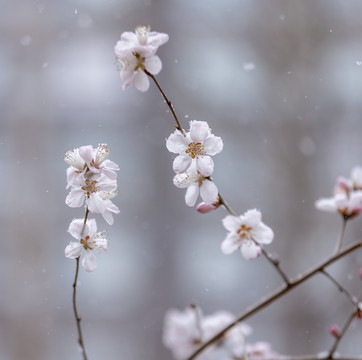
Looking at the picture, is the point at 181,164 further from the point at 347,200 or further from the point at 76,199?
the point at 347,200

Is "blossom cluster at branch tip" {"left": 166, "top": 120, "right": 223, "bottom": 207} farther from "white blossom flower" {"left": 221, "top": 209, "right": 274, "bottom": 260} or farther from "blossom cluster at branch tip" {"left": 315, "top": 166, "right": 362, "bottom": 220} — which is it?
"blossom cluster at branch tip" {"left": 315, "top": 166, "right": 362, "bottom": 220}

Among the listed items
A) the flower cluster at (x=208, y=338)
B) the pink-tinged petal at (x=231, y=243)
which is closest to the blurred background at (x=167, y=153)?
the flower cluster at (x=208, y=338)

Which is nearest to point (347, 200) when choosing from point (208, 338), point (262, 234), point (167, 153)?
point (262, 234)

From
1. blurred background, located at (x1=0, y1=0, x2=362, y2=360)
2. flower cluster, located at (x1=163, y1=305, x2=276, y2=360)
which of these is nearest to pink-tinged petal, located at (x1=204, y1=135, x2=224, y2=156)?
flower cluster, located at (x1=163, y1=305, x2=276, y2=360)

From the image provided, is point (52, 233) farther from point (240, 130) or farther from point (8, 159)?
point (240, 130)

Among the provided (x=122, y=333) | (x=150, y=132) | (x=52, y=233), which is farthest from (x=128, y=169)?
(x=122, y=333)

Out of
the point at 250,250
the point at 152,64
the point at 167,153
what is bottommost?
the point at 250,250

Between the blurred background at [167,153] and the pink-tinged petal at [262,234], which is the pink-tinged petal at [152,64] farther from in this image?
the blurred background at [167,153]
